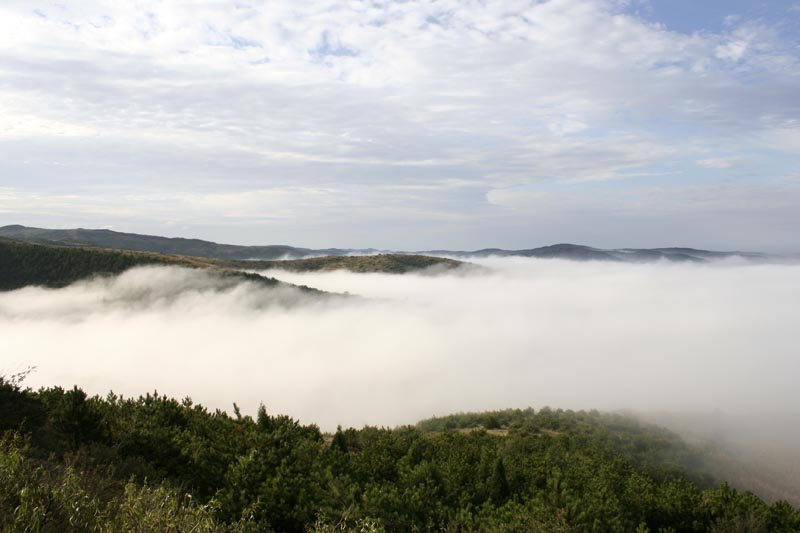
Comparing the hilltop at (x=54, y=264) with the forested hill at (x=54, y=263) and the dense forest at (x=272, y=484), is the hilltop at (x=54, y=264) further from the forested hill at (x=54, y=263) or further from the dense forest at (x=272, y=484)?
the dense forest at (x=272, y=484)

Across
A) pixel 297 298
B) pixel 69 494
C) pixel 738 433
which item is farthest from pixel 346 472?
pixel 297 298

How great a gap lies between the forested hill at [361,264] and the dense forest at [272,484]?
500ft

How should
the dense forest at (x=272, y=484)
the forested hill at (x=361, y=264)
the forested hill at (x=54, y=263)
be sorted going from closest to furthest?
the dense forest at (x=272, y=484) → the forested hill at (x=54, y=263) → the forested hill at (x=361, y=264)

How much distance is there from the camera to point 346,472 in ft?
42.2

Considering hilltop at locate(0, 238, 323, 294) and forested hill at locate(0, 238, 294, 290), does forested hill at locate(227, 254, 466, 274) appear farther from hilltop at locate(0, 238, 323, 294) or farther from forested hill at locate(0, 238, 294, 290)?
forested hill at locate(0, 238, 294, 290)

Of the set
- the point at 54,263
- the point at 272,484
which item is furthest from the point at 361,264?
the point at 272,484

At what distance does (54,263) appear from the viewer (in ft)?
341

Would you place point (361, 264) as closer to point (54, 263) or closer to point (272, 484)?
point (54, 263)

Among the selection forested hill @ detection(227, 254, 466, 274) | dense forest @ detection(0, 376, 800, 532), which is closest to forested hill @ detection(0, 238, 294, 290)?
forested hill @ detection(227, 254, 466, 274)

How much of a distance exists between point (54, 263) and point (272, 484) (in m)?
116

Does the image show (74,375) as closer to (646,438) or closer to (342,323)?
(342,323)

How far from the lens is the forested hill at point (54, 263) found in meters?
104

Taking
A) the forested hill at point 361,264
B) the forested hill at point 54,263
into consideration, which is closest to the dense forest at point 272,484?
the forested hill at point 54,263

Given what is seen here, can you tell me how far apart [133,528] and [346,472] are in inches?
291
